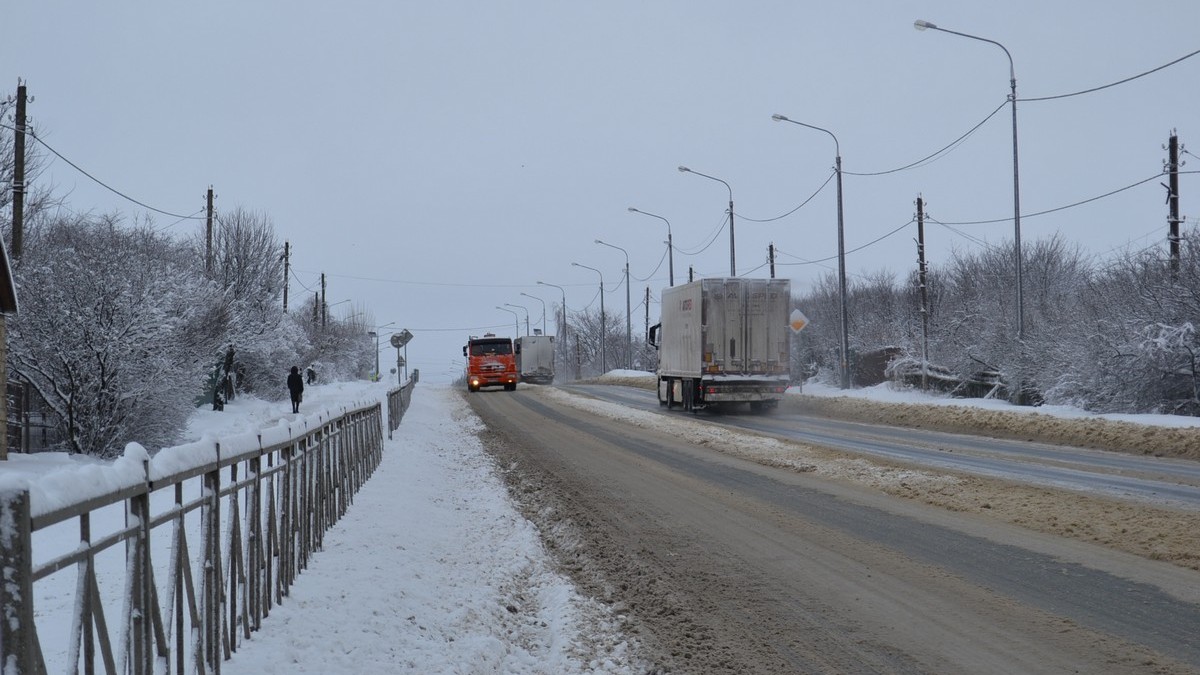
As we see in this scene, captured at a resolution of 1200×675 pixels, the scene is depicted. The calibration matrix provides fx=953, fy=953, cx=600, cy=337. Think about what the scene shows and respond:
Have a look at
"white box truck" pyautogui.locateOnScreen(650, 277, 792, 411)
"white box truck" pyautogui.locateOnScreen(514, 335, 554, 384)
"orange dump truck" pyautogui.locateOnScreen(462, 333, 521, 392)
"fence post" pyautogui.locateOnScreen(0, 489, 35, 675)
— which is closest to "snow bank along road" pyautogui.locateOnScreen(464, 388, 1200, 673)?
"fence post" pyautogui.locateOnScreen(0, 489, 35, 675)

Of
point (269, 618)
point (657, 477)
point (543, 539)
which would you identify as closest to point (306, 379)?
point (657, 477)

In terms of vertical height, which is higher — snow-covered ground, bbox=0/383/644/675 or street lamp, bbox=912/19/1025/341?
street lamp, bbox=912/19/1025/341

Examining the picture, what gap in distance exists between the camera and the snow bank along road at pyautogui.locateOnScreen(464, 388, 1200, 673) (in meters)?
5.94

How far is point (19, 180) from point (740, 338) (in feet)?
63.7

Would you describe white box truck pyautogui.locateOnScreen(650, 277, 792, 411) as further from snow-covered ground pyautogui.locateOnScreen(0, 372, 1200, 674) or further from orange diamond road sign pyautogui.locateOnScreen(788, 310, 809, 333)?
snow-covered ground pyautogui.locateOnScreen(0, 372, 1200, 674)

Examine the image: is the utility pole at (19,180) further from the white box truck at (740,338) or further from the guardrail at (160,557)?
the white box truck at (740,338)

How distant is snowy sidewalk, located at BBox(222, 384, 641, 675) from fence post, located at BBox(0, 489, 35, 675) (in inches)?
98.5

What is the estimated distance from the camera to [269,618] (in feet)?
19.8

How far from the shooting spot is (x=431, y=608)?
6.95 meters

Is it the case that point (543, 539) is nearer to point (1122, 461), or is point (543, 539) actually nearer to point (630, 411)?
point (1122, 461)

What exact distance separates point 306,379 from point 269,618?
2181 inches

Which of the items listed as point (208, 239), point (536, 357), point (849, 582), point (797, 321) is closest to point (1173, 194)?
point (797, 321)

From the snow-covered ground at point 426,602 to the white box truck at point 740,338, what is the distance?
56.7 feet

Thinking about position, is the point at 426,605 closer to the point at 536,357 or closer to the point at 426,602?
the point at 426,602
